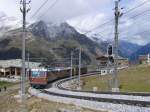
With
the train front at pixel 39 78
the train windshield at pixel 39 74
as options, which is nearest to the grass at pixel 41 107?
the train front at pixel 39 78

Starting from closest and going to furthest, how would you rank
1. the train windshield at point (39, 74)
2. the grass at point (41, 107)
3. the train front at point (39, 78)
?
the grass at point (41, 107), the train front at point (39, 78), the train windshield at point (39, 74)

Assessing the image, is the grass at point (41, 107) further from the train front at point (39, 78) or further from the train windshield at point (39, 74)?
the train windshield at point (39, 74)

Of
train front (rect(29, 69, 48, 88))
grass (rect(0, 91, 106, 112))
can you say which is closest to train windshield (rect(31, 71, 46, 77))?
train front (rect(29, 69, 48, 88))

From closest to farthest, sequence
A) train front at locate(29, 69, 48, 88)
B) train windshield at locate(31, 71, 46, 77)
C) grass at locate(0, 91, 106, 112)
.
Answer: grass at locate(0, 91, 106, 112) → train front at locate(29, 69, 48, 88) → train windshield at locate(31, 71, 46, 77)

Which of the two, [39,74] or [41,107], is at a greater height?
[39,74]

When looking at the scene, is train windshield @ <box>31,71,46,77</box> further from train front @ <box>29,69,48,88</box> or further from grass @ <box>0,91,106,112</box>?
grass @ <box>0,91,106,112</box>

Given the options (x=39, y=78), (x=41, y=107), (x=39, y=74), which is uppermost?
(x=39, y=74)

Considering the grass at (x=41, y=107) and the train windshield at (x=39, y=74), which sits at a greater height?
the train windshield at (x=39, y=74)

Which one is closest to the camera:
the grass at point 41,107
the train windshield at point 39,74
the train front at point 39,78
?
the grass at point 41,107

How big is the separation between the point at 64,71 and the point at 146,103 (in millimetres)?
89013

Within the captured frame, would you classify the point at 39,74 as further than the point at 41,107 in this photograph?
Yes

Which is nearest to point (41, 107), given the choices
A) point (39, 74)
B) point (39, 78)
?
point (39, 78)

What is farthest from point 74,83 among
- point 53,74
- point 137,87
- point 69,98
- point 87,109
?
point 87,109

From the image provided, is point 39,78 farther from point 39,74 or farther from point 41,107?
point 41,107
